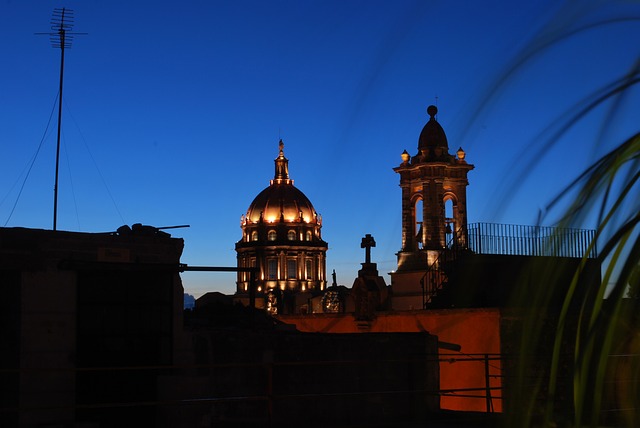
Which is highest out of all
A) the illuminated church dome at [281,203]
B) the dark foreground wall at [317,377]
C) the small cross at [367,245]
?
the illuminated church dome at [281,203]

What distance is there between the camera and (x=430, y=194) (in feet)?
121

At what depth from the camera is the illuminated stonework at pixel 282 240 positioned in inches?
4562

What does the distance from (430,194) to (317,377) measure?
70.8 feet

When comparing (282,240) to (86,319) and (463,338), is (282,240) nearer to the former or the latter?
(463,338)

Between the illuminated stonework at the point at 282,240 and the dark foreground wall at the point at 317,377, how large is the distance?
96.4 metres

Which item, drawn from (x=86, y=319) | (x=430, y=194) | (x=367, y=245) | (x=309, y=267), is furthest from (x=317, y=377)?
(x=309, y=267)

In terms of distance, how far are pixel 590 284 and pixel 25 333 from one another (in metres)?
10.4

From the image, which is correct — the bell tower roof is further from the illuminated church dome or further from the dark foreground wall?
the illuminated church dome

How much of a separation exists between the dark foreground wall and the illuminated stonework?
96.4 m

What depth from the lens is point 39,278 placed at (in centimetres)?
1234

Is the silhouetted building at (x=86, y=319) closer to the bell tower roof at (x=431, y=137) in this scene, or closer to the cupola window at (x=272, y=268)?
the bell tower roof at (x=431, y=137)

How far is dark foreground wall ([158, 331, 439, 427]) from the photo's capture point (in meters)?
15.6

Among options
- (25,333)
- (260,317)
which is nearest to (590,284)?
(25,333)

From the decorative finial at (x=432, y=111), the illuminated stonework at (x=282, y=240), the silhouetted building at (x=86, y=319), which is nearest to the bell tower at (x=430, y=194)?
the decorative finial at (x=432, y=111)
